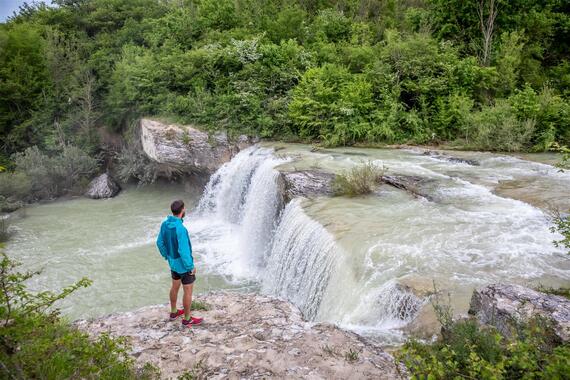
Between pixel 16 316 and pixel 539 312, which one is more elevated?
pixel 16 316

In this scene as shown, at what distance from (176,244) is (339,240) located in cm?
282

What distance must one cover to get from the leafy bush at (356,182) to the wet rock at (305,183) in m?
0.29

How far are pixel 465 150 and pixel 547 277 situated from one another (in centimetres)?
816

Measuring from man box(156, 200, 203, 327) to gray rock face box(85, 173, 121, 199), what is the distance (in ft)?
42.8

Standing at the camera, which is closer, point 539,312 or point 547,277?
point 539,312

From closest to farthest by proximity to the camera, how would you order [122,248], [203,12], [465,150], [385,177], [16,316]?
1. [16,316]
2. [385,177]
3. [122,248]
4. [465,150]
5. [203,12]

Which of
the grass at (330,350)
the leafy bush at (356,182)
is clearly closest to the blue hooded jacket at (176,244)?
the grass at (330,350)

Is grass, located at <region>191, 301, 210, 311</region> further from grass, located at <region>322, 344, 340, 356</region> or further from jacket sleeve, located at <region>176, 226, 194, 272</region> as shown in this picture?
grass, located at <region>322, 344, 340, 356</region>

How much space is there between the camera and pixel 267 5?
67.3 feet

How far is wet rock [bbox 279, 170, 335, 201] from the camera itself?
912 cm

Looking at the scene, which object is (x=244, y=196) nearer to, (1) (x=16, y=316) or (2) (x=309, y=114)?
(2) (x=309, y=114)

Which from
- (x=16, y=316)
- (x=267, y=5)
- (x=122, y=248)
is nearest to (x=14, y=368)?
(x=16, y=316)

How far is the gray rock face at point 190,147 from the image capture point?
14258mm

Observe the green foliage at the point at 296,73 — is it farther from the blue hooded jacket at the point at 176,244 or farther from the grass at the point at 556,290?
the blue hooded jacket at the point at 176,244
